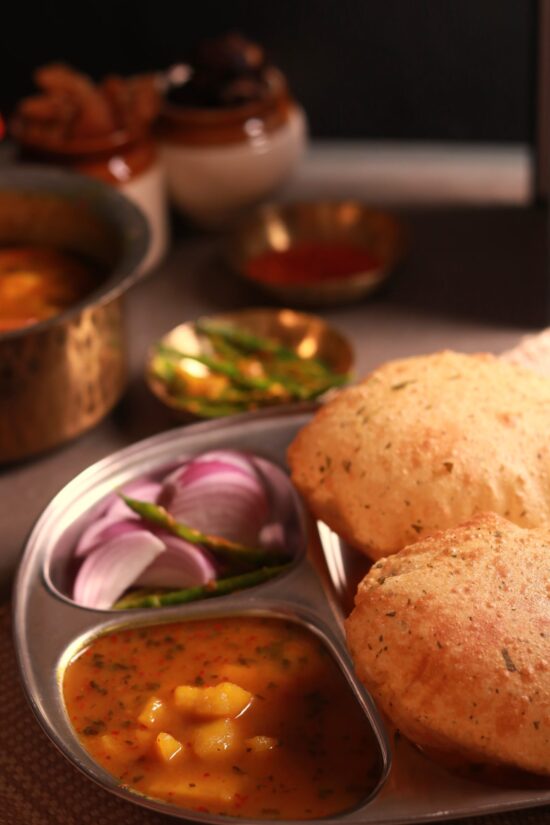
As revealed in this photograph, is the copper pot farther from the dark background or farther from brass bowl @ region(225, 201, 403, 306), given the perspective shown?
the dark background

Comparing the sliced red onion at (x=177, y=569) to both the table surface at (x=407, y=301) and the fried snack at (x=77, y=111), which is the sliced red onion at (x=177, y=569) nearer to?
the table surface at (x=407, y=301)

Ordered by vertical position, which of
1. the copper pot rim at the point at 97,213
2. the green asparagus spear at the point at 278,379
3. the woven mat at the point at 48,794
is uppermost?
the copper pot rim at the point at 97,213

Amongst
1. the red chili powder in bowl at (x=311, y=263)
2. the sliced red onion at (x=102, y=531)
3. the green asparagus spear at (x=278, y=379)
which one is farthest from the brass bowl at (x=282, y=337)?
the sliced red onion at (x=102, y=531)

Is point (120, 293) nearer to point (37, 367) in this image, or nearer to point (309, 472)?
point (37, 367)

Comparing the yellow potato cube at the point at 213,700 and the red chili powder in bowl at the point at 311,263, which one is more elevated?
the yellow potato cube at the point at 213,700

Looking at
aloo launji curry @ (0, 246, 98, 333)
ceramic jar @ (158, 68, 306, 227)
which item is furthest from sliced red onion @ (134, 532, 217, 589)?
ceramic jar @ (158, 68, 306, 227)

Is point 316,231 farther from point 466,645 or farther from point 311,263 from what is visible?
point 466,645
